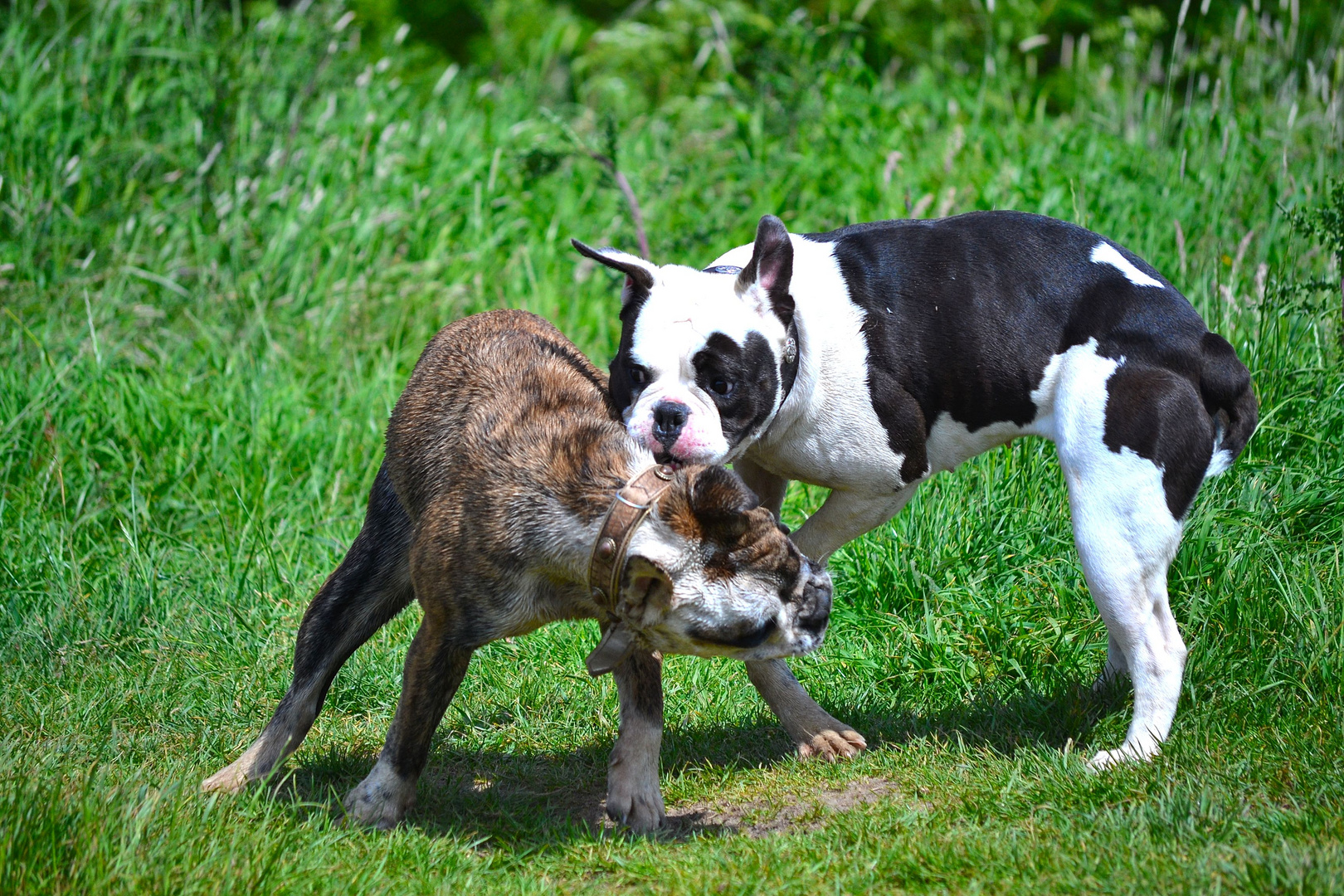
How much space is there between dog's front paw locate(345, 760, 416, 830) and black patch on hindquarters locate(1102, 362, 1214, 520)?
2.42 metres

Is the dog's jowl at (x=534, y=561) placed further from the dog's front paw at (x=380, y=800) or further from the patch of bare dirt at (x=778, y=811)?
the patch of bare dirt at (x=778, y=811)

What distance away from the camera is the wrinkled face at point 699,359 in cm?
377

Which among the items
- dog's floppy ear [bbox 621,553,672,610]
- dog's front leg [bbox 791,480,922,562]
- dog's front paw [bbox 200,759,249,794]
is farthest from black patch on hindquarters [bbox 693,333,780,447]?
dog's front paw [bbox 200,759,249,794]

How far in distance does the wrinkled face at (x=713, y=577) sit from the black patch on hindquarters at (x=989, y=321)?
0.90 m

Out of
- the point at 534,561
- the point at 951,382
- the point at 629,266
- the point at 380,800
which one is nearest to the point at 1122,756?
the point at 951,382

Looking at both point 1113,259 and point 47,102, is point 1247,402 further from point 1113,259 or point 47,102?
point 47,102

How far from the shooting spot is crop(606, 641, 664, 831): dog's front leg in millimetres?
3838

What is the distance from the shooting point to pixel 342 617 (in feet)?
13.9

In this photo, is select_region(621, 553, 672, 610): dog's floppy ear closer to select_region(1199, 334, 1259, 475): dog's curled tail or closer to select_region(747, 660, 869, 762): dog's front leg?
select_region(747, 660, 869, 762): dog's front leg

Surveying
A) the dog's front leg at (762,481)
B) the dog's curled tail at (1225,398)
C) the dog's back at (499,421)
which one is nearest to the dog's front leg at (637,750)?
the dog's back at (499,421)

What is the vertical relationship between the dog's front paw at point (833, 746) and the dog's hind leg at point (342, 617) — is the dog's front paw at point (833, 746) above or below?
below

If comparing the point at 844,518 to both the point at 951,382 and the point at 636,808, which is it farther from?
the point at 636,808

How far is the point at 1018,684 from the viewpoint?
4680 millimetres

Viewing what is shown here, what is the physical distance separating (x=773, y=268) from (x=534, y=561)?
4.03 ft
